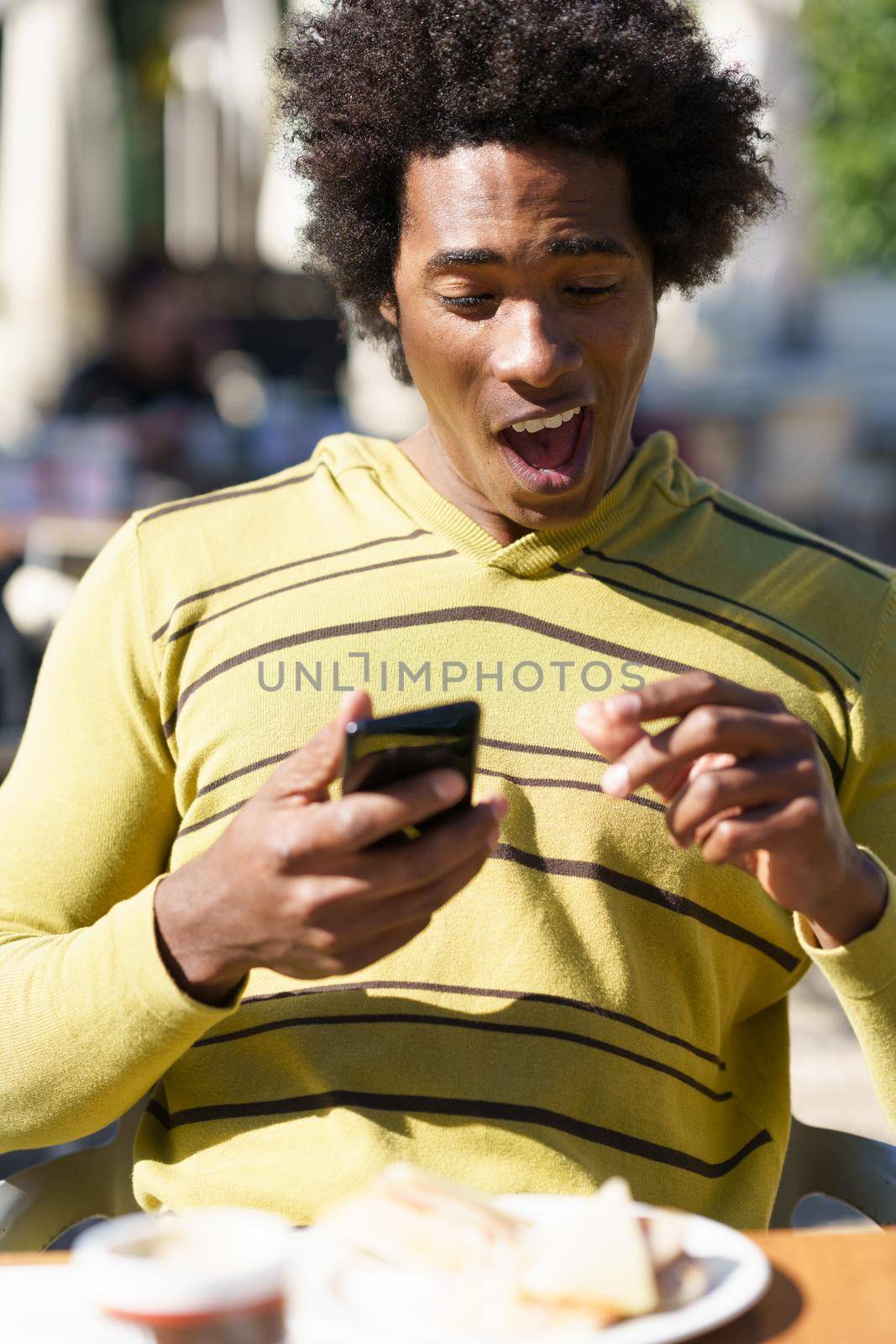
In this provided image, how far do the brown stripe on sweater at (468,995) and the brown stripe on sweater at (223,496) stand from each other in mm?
616

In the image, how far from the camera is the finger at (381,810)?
129cm

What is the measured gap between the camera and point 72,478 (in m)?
6.28

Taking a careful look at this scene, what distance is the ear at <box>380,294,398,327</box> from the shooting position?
2154 mm

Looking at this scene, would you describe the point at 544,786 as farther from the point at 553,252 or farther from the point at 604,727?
the point at 553,252

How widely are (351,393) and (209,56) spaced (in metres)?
4.12

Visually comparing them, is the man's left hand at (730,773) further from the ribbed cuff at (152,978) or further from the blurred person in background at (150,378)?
the blurred person in background at (150,378)

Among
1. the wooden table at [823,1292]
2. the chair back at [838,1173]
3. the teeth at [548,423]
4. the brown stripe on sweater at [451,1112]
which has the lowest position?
the chair back at [838,1173]

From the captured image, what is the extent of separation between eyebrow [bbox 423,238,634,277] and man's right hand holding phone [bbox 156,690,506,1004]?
0.65m

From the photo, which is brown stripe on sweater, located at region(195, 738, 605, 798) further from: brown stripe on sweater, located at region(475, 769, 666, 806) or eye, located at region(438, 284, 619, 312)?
eye, located at region(438, 284, 619, 312)

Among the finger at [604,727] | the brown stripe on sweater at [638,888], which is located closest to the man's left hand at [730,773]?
the finger at [604,727]

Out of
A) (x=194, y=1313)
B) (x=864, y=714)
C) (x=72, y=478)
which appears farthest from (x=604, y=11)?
(x=72, y=478)

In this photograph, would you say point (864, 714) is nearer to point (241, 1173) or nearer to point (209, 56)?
point (241, 1173)

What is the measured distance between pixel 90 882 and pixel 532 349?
0.78 m

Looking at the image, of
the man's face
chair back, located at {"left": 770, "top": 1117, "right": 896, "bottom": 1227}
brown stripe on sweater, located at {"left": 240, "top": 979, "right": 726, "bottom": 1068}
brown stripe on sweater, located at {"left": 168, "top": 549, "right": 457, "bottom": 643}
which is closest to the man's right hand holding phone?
brown stripe on sweater, located at {"left": 240, "top": 979, "right": 726, "bottom": 1068}
